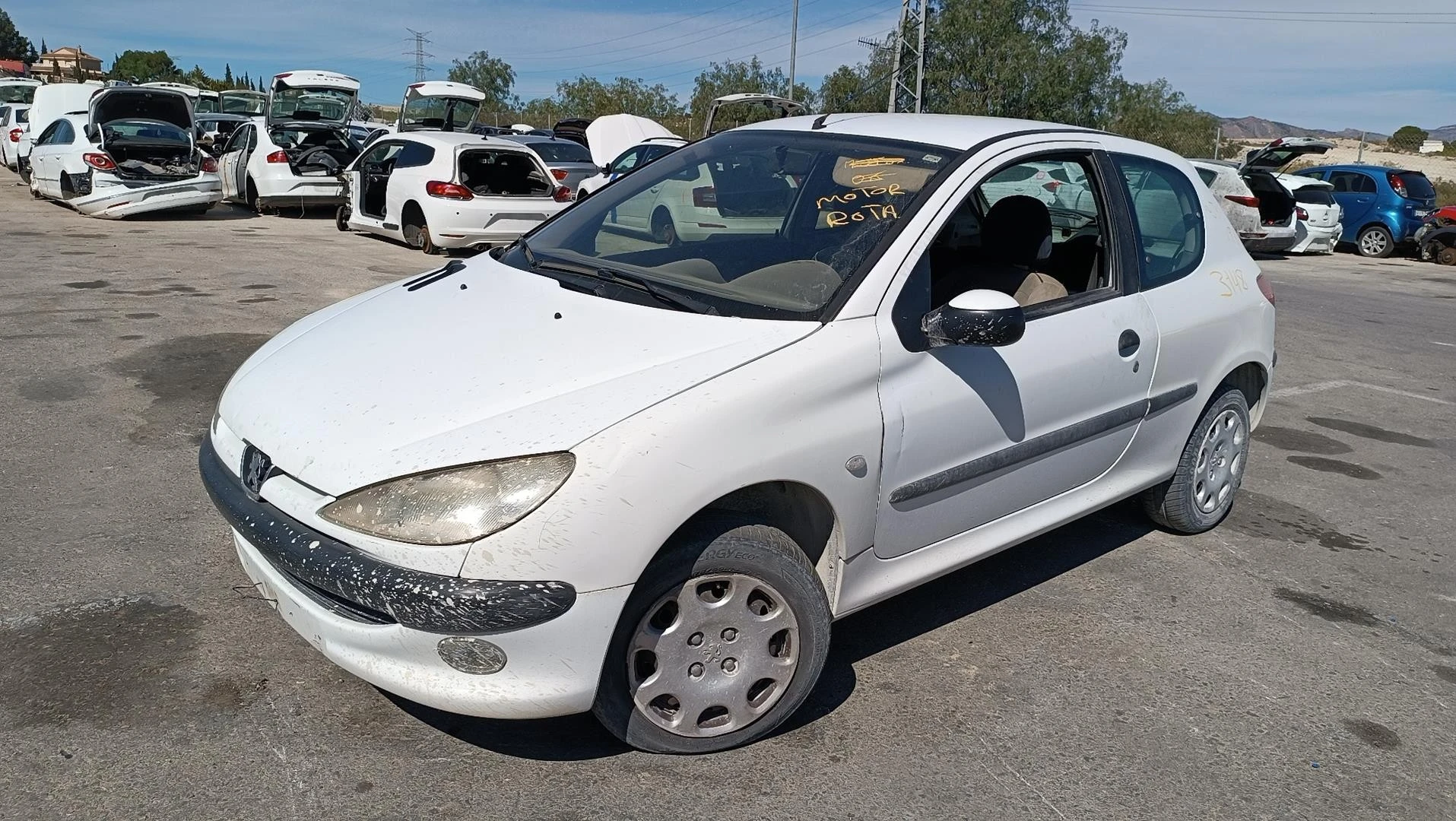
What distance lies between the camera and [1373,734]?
130 inches

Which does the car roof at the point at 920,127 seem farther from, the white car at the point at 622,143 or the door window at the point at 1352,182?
the door window at the point at 1352,182

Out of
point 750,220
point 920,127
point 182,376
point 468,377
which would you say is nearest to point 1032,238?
point 920,127

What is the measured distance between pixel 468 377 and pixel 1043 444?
1.90 m

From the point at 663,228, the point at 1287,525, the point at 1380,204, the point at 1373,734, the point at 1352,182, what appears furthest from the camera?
the point at 1352,182

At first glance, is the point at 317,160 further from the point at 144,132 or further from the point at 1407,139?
the point at 1407,139

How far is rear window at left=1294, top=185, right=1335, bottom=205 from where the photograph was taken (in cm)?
1945

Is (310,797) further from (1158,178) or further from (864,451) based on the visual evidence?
(1158,178)

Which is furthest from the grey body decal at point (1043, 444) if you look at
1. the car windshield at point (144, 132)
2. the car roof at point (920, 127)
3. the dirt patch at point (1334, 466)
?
the car windshield at point (144, 132)

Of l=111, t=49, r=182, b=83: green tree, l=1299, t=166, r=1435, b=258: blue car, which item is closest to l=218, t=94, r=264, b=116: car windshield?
l=1299, t=166, r=1435, b=258: blue car

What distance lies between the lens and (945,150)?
3639 millimetres

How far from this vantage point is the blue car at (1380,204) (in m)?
19.7

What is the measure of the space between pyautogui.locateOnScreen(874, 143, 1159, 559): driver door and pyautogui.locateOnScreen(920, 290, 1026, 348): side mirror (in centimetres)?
5

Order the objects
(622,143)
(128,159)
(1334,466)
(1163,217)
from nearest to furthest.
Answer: (1163,217) → (1334,466) → (128,159) → (622,143)

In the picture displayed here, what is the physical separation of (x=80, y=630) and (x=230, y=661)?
0.54m
